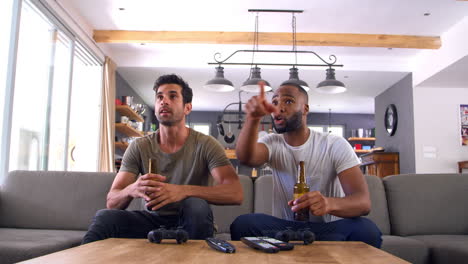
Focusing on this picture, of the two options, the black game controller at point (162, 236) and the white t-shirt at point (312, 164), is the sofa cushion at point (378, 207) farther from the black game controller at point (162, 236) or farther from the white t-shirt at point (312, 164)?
the black game controller at point (162, 236)

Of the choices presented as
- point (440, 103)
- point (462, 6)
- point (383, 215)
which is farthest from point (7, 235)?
point (440, 103)

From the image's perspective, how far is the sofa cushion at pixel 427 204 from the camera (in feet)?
7.91

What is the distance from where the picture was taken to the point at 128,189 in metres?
1.73

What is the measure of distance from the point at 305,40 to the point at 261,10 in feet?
3.03

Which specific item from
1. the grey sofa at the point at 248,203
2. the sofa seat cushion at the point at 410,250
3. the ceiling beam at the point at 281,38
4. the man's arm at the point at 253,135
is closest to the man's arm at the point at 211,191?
the man's arm at the point at 253,135

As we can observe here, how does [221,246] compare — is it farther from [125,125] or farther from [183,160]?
[125,125]

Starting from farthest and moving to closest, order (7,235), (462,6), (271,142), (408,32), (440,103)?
(440,103)
(408,32)
(462,6)
(7,235)
(271,142)

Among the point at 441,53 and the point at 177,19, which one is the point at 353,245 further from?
the point at 441,53

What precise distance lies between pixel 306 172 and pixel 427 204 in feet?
3.46

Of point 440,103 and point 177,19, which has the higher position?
point 177,19

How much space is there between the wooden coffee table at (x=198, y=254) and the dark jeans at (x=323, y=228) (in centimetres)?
30

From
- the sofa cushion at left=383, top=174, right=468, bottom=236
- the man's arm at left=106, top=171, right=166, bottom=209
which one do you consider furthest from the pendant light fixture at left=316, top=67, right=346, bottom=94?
the man's arm at left=106, top=171, right=166, bottom=209

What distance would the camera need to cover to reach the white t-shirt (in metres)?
1.81

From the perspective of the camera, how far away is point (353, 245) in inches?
51.6
